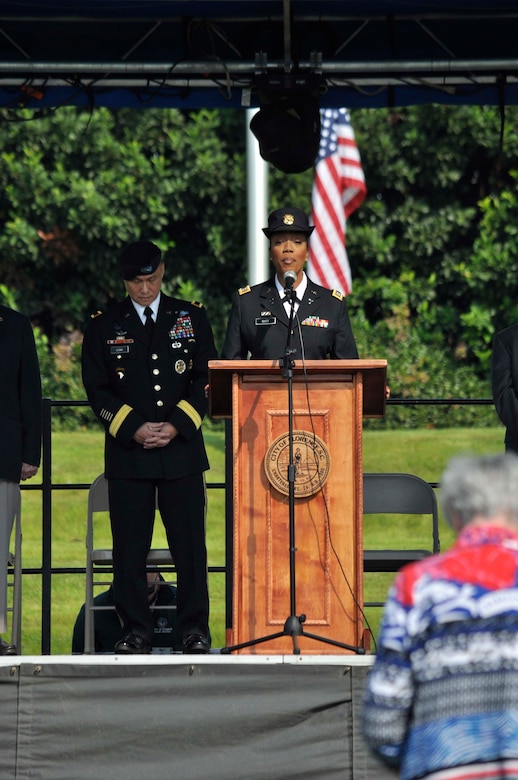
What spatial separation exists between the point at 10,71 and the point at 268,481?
2749 millimetres

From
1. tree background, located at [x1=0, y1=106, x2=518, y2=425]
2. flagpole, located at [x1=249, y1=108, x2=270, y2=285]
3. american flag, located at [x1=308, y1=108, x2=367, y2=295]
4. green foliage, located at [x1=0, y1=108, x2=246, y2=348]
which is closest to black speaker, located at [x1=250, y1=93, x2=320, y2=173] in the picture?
flagpole, located at [x1=249, y1=108, x2=270, y2=285]

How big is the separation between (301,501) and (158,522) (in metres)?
7.04

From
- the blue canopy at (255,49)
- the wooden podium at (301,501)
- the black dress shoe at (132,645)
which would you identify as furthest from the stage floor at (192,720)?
the blue canopy at (255,49)

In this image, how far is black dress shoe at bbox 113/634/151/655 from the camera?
5.46 metres

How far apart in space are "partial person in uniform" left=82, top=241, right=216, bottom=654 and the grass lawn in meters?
3.30

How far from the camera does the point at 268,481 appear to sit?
5.21 m

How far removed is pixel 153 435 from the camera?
5668 mm

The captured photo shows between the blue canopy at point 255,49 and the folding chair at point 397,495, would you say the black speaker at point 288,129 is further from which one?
the folding chair at point 397,495

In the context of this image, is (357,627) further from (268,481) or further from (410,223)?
(410,223)

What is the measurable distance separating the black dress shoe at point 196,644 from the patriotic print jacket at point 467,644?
2.82 meters

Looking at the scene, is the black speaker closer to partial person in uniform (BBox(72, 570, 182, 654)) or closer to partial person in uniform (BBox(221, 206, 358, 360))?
partial person in uniform (BBox(221, 206, 358, 360))

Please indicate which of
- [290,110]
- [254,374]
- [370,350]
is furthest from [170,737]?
[370,350]

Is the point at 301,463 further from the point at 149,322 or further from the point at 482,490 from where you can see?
the point at 482,490

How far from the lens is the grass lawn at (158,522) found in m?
9.92
